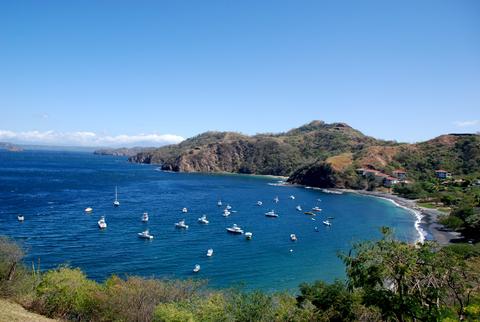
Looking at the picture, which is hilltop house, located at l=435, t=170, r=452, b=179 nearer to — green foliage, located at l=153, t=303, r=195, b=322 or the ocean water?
the ocean water

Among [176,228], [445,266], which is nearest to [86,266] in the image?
[176,228]

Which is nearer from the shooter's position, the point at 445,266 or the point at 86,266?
the point at 445,266

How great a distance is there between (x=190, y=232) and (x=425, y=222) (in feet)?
179

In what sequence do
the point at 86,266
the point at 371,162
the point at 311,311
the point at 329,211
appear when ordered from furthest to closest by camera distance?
1. the point at 371,162
2. the point at 329,211
3. the point at 86,266
4. the point at 311,311

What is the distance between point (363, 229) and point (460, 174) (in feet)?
293

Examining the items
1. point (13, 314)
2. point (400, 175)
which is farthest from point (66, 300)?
point (400, 175)

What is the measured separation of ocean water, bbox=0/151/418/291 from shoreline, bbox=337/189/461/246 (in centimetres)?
288

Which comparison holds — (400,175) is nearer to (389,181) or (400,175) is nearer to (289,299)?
(389,181)

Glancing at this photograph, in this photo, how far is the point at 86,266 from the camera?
48531 millimetres

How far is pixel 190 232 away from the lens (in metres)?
72.2

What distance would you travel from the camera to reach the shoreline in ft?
234

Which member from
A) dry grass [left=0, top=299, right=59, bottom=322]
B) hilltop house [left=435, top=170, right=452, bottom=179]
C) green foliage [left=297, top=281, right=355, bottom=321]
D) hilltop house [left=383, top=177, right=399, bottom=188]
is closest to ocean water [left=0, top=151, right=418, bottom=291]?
green foliage [left=297, top=281, right=355, bottom=321]

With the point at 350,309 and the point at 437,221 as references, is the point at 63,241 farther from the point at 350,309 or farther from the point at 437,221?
the point at 437,221

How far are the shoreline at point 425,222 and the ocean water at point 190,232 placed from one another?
288cm
